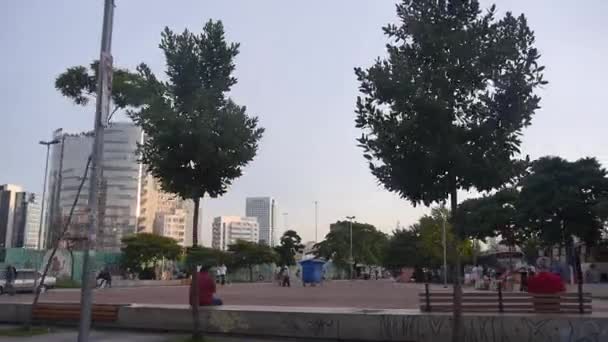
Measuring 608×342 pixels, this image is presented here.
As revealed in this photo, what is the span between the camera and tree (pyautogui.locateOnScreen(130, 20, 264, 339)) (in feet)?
42.5

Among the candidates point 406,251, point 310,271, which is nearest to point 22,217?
point 406,251

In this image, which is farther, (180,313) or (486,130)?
(180,313)

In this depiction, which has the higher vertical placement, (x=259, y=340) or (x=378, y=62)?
(x=378, y=62)

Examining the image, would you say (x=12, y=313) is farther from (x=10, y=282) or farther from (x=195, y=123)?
(x=10, y=282)

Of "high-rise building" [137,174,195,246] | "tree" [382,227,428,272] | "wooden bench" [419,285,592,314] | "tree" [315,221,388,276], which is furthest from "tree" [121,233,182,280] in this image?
"high-rise building" [137,174,195,246]

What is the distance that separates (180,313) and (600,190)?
26.7 m

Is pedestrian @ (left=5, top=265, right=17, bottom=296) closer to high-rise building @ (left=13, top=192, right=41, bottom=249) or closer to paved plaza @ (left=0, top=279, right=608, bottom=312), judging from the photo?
paved plaza @ (left=0, top=279, right=608, bottom=312)

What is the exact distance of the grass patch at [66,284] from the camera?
149 feet

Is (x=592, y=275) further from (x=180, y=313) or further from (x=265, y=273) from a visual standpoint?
(x=265, y=273)

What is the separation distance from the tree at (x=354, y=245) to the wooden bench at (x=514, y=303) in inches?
3314

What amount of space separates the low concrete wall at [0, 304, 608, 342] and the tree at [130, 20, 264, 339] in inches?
60.8

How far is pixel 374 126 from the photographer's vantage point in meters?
11.1

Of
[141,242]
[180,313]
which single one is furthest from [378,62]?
[141,242]

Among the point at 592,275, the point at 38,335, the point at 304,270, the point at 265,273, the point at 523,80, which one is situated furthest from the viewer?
the point at 265,273
